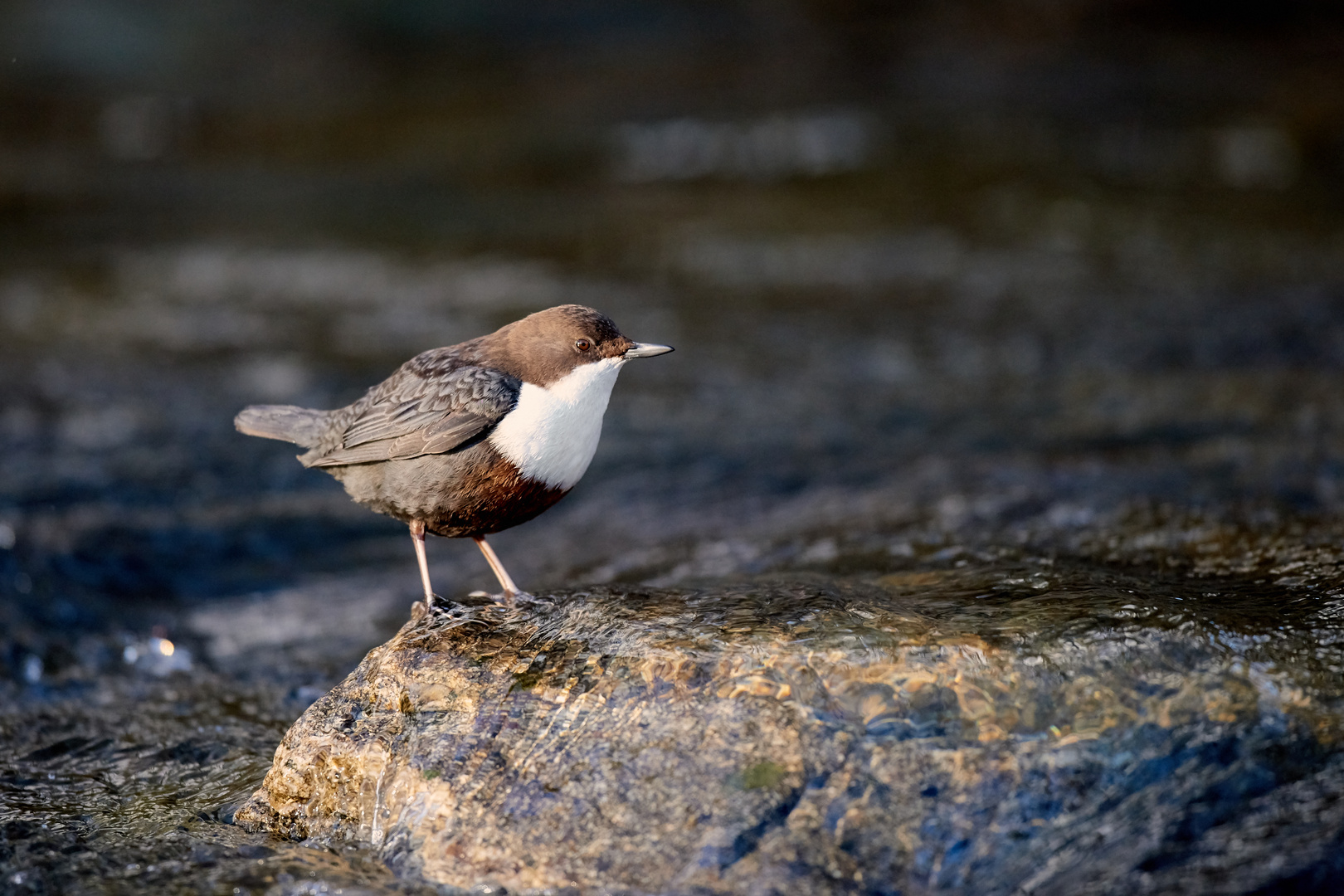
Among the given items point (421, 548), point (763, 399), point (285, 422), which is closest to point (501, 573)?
point (421, 548)

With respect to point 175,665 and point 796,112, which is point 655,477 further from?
point 796,112

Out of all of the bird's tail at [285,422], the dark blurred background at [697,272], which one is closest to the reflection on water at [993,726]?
the dark blurred background at [697,272]

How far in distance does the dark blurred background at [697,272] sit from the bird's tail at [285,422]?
117cm

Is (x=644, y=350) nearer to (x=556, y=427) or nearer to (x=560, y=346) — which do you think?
(x=560, y=346)

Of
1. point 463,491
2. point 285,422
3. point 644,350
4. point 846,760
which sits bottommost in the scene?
point 846,760

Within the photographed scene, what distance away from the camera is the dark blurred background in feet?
17.1

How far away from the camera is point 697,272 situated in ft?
34.4

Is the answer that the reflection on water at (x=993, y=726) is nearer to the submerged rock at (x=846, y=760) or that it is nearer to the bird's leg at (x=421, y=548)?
the submerged rock at (x=846, y=760)

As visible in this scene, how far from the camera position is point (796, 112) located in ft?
48.0

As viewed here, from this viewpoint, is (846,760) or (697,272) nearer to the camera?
(846,760)

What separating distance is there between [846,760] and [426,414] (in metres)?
1.54

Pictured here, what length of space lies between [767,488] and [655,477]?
648mm

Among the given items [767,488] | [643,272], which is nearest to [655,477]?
[767,488]

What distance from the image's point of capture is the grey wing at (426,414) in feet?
10.9
